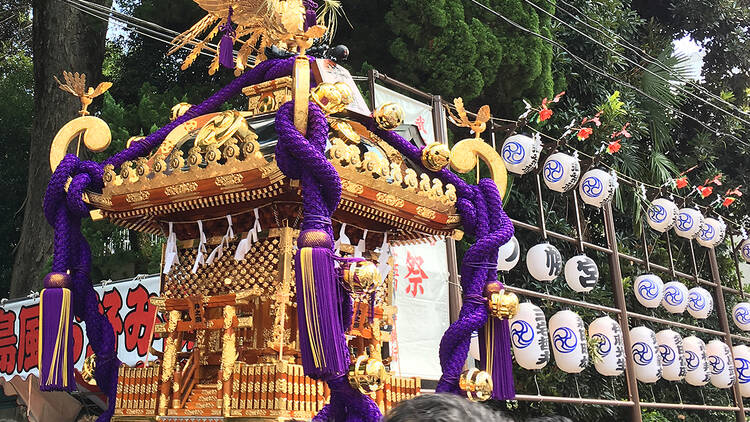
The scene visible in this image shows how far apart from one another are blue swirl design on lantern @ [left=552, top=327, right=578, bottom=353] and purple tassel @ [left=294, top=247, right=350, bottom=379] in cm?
431

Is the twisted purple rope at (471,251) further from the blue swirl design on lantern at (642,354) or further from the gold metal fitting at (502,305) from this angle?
the blue swirl design on lantern at (642,354)

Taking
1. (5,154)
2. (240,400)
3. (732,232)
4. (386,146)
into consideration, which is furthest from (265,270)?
(732,232)

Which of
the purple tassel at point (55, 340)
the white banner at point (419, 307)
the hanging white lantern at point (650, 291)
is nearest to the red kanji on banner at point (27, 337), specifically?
the white banner at point (419, 307)

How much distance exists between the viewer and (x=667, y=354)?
8008mm

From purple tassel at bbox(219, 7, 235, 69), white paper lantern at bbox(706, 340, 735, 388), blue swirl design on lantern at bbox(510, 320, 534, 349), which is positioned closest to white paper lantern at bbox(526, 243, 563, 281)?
blue swirl design on lantern at bbox(510, 320, 534, 349)

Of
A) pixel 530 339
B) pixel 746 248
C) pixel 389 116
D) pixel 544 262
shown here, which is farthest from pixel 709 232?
pixel 389 116

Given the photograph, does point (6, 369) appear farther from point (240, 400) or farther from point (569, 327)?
point (569, 327)

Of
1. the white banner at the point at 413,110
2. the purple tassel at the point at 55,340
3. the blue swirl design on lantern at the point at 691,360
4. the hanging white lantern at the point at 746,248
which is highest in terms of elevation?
the white banner at the point at 413,110

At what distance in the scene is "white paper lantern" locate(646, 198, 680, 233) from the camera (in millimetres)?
8602

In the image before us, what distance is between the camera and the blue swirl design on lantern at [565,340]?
611 centimetres

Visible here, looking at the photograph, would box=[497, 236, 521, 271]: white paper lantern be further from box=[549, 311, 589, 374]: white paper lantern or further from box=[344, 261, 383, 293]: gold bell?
box=[344, 261, 383, 293]: gold bell

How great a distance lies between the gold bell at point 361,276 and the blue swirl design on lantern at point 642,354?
19.7ft

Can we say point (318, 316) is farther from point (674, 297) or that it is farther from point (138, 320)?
point (674, 297)

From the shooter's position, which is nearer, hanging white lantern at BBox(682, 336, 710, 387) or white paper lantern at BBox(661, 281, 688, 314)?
hanging white lantern at BBox(682, 336, 710, 387)
